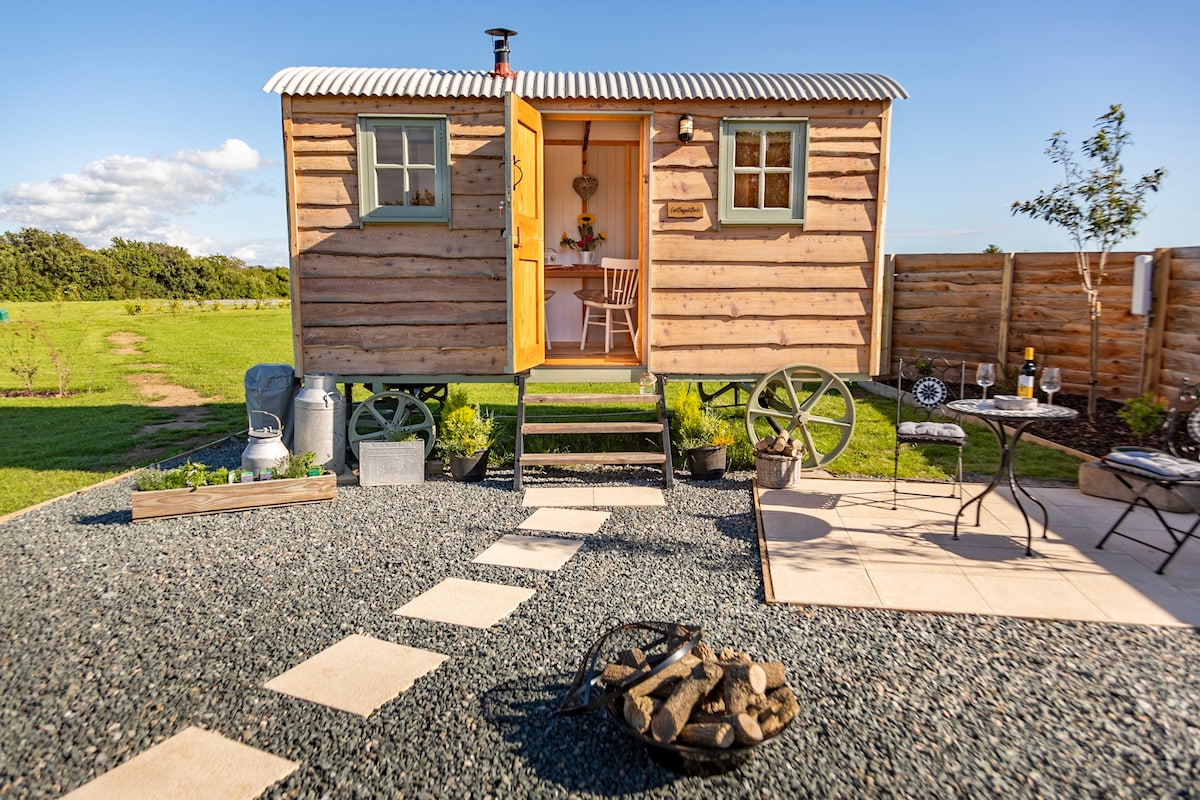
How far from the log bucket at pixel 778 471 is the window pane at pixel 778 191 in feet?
6.63

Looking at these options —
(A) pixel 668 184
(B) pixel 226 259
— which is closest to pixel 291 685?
(A) pixel 668 184

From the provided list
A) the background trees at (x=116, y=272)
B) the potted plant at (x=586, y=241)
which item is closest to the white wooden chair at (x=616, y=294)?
the potted plant at (x=586, y=241)

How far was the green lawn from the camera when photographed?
611 centimetres

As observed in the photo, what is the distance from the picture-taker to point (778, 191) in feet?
19.9

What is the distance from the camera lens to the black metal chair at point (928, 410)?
463cm

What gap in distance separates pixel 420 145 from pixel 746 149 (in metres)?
2.54

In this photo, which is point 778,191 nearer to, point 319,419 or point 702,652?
point 319,419

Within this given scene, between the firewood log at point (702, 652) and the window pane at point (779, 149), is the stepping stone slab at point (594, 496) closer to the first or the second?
the firewood log at point (702, 652)

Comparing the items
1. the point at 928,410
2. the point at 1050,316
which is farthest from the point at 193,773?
the point at 1050,316

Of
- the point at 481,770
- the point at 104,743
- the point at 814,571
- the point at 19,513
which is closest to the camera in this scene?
the point at 481,770

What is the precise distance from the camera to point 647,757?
2.29m

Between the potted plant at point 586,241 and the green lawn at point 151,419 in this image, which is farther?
the potted plant at point 586,241

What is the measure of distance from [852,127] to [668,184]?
4.92 ft

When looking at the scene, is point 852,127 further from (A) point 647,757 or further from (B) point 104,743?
(B) point 104,743
